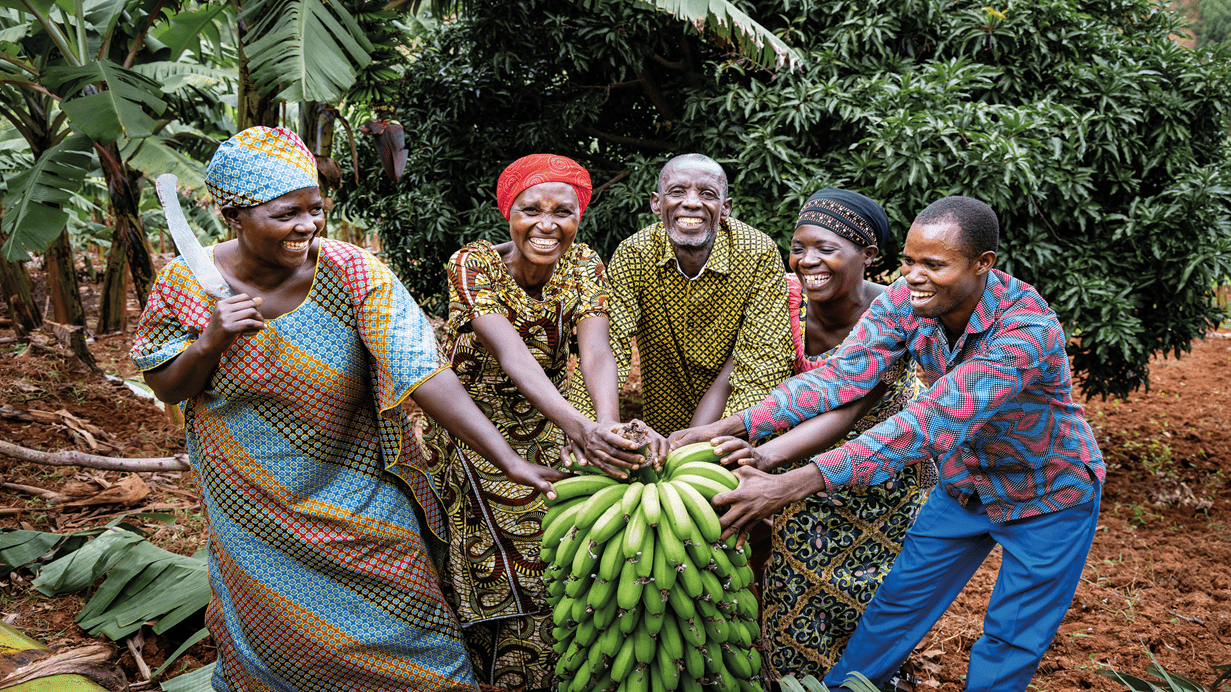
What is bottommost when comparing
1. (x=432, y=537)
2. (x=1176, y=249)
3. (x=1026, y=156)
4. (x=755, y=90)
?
(x=432, y=537)

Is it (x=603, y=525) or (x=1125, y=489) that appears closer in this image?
(x=603, y=525)

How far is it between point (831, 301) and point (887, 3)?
3178 mm

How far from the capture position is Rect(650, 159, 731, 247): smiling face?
Answer: 11.1ft

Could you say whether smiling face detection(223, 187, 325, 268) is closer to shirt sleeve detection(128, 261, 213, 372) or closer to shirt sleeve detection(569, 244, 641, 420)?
shirt sleeve detection(128, 261, 213, 372)

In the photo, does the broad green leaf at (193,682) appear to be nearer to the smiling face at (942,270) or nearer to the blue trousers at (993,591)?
the blue trousers at (993,591)

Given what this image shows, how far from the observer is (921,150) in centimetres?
488

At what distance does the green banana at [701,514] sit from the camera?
2.32 meters

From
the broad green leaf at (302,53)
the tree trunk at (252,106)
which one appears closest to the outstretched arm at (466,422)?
the broad green leaf at (302,53)

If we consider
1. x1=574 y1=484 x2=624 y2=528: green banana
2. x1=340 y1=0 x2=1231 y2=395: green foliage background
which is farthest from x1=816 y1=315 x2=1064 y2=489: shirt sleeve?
x1=340 y1=0 x2=1231 y2=395: green foliage background

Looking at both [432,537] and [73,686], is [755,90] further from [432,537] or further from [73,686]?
[73,686]

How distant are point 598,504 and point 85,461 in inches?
147

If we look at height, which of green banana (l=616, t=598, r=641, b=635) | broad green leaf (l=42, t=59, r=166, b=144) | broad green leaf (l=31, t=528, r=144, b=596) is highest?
broad green leaf (l=42, t=59, r=166, b=144)

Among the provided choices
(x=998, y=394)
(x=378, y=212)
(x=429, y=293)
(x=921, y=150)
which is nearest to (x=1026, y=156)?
(x=921, y=150)

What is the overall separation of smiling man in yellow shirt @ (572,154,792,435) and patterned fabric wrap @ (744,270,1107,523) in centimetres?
38
